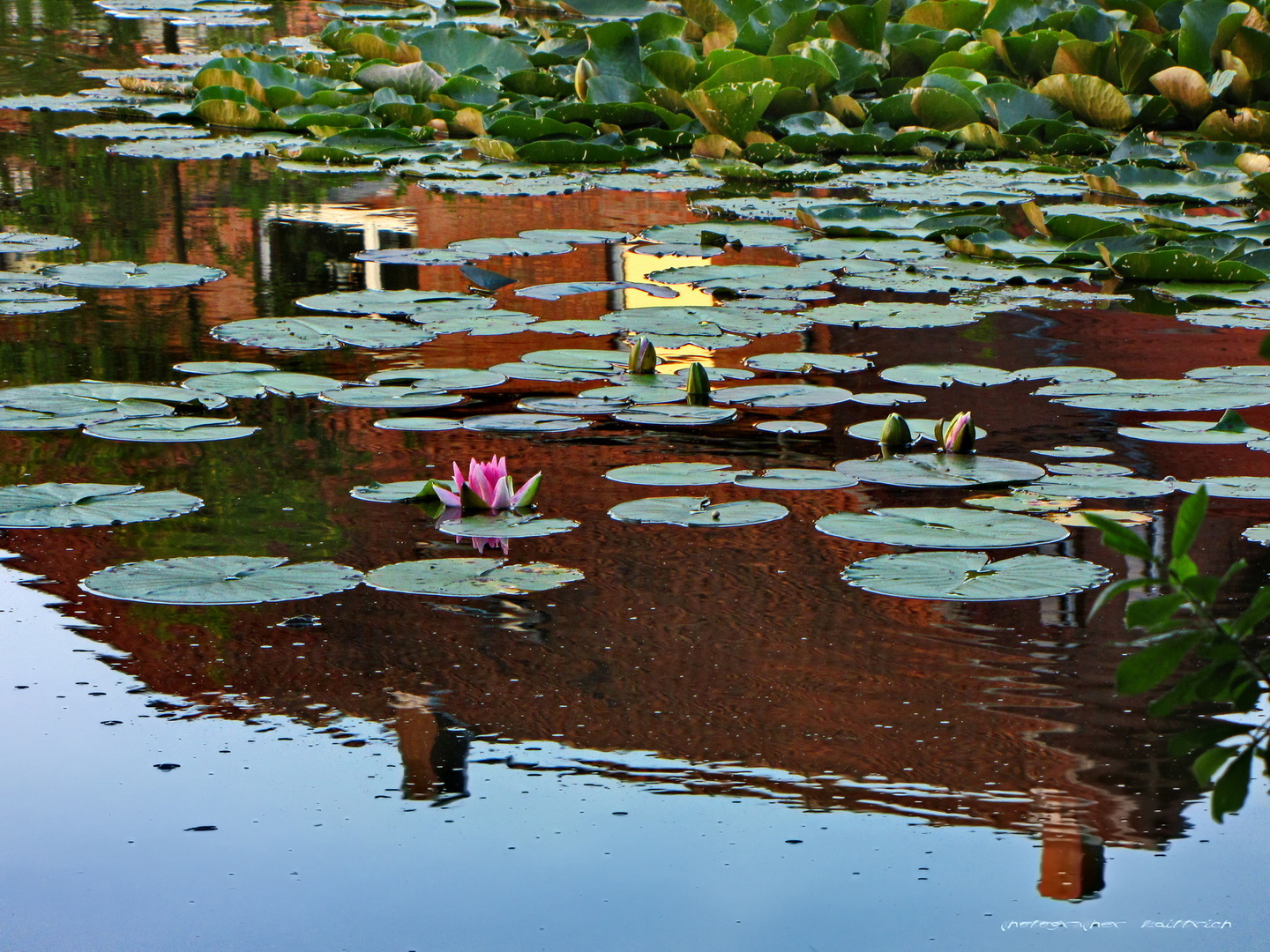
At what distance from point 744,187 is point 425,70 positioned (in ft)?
8.01

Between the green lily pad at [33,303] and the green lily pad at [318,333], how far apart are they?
0.51 m

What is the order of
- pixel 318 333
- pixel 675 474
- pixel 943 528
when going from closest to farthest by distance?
pixel 943 528
pixel 675 474
pixel 318 333

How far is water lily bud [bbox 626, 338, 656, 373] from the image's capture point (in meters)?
3.66

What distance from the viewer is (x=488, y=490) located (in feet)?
8.95

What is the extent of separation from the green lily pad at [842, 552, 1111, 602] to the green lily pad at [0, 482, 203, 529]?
116 centimetres

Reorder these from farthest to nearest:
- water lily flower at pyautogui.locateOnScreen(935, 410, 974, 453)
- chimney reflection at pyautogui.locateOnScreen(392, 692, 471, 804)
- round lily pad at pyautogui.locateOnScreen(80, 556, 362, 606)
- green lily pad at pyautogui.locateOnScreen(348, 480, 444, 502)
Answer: water lily flower at pyautogui.locateOnScreen(935, 410, 974, 453), green lily pad at pyautogui.locateOnScreen(348, 480, 444, 502), round lily pad at pyautogui.locateOnScreen(80, 556, 362, 606), chimney reflection at pyautogui.locateOnScreen(392, 692, 471, 804)

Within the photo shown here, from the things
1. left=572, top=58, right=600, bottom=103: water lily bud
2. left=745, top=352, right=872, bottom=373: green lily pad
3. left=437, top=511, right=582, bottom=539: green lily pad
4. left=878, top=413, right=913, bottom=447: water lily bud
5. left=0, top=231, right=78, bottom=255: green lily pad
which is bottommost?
left=437, top=511, right=582, bottom=539: green lily pad

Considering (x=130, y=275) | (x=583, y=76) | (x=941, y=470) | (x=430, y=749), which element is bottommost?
(x=430, y=749)

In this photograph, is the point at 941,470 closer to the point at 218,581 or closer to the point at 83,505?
the point at 218,581

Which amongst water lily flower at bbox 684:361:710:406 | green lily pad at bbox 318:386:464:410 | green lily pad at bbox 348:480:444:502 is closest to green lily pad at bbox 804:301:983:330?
water lily flower at bbox 684:361:710:406

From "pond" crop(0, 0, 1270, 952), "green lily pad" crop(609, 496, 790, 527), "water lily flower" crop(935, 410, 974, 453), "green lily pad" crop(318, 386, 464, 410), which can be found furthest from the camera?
"green lily pad" crop(318, 386, 464, 410)

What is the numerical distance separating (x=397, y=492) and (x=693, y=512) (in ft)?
1.80

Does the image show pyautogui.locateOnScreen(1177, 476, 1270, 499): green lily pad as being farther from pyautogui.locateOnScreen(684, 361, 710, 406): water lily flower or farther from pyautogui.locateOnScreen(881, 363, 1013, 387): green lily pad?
pyautogui.locateOnScreen(684, 361, 710, 406): water lily flower

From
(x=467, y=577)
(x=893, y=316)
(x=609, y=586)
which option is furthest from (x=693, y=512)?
(x=893, y=316)
